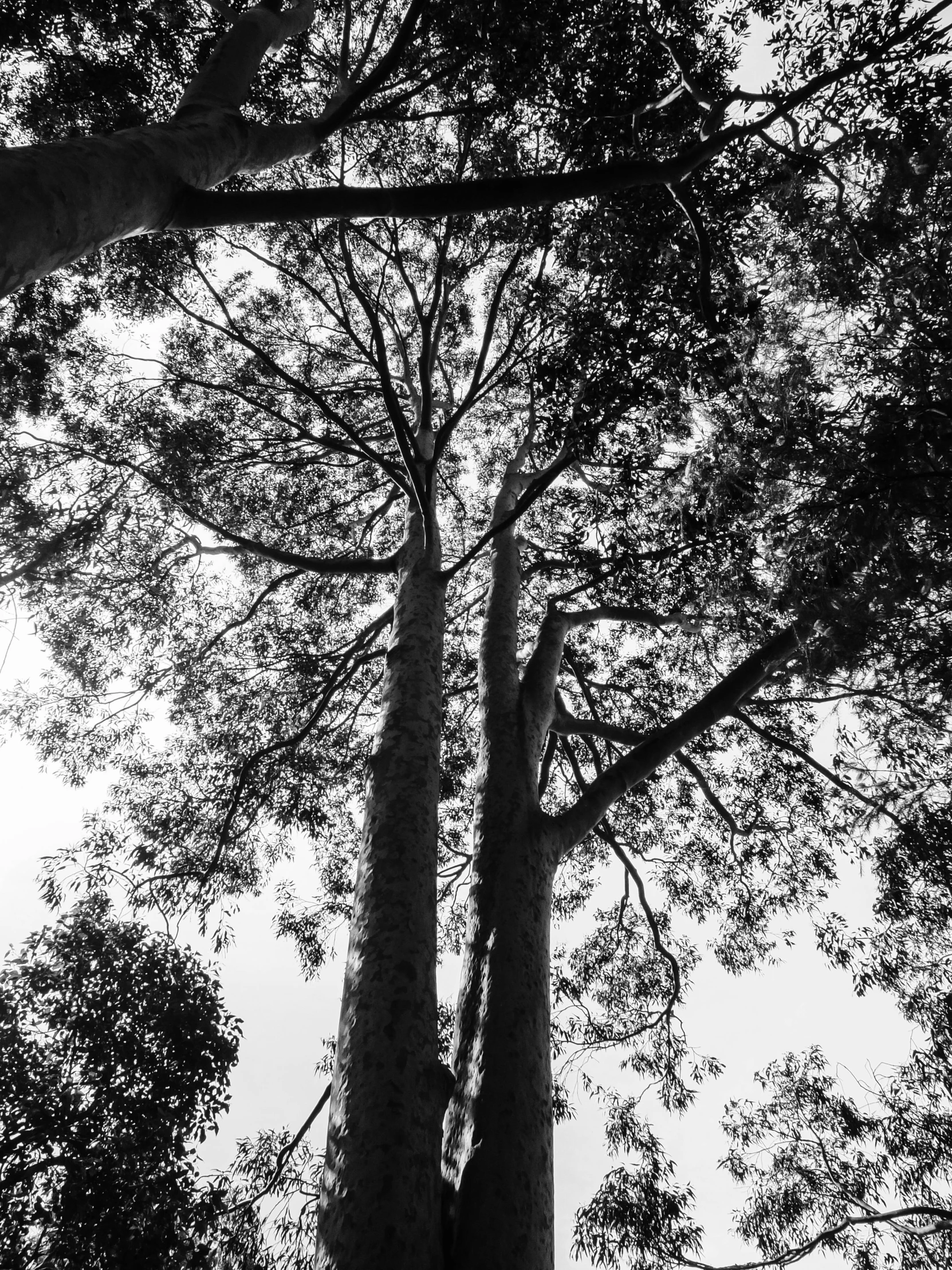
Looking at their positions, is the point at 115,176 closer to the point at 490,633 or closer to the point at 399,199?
the point at 399,199

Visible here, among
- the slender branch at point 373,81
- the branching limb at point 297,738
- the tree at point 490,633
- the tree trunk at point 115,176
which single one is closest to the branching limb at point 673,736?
the tree at point 490,633

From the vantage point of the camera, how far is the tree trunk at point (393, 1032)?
6.20ft

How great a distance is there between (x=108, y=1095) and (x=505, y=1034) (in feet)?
6.30

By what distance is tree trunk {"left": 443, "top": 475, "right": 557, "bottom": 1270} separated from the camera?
6.67ft

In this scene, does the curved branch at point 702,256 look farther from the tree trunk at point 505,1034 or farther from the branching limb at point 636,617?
the tree trunk at point 505,1034

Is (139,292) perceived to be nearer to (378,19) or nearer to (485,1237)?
(378,19)

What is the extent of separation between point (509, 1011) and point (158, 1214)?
1.88 metres

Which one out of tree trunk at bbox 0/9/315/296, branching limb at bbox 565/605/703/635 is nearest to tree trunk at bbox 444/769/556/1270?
branching limb at bbox 565/605/703/635

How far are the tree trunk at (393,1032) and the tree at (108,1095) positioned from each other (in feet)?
4.57

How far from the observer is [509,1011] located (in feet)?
8.34

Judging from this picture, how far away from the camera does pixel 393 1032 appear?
90.4 inches

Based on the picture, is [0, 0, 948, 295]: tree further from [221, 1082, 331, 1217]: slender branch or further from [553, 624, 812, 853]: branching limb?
[221, 1082, 331, 1217]: slender branch

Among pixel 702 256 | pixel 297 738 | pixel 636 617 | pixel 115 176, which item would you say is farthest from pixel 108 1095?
pixel 702 256

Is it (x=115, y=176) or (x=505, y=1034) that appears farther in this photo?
(x=505, y=1034)
